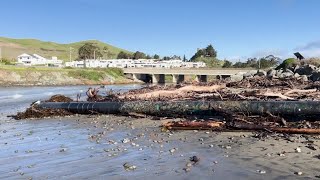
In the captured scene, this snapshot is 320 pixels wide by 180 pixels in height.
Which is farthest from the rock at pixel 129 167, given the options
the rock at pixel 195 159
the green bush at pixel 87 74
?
the green bush at pixel 87 74

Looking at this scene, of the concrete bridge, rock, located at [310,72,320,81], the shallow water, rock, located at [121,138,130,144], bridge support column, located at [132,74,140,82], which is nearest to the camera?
rock, located at [121,138,130,144]

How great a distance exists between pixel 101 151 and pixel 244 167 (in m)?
4.37

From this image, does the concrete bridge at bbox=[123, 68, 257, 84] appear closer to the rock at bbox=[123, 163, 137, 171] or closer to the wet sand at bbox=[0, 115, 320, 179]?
the wet sand at bbox=[0, 115, 320, 179]

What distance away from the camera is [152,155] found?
11.1 meters

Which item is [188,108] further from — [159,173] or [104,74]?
[104,74]

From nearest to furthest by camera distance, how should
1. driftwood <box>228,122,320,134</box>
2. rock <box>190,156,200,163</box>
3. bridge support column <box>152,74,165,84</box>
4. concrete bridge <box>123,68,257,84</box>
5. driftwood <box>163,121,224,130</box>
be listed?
rock <box>190,156,200,163</box> < driftwood <box>228,122,320,134</box> < driftwood <box>163,121,224,130</box> < concrete bridge <box>123,68,257,84</box> < bridge support column <box>152,74,165,84</box>

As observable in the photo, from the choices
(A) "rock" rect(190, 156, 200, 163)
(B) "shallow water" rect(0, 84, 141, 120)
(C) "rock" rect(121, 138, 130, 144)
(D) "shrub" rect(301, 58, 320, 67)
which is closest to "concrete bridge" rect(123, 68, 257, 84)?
(D) "shrub" rect(301, 58, 320, 67)

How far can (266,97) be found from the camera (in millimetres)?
18547

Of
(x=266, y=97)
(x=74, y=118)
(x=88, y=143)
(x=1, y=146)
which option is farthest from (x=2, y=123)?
(x=266, y=97)

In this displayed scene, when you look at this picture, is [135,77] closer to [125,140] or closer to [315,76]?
[315,76]

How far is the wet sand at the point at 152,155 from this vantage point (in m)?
9.23

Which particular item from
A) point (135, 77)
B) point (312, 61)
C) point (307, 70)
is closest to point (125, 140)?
point (307, 70)

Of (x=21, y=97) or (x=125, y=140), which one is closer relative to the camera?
(x=125, y=140)

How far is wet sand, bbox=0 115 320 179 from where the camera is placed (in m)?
9.23
